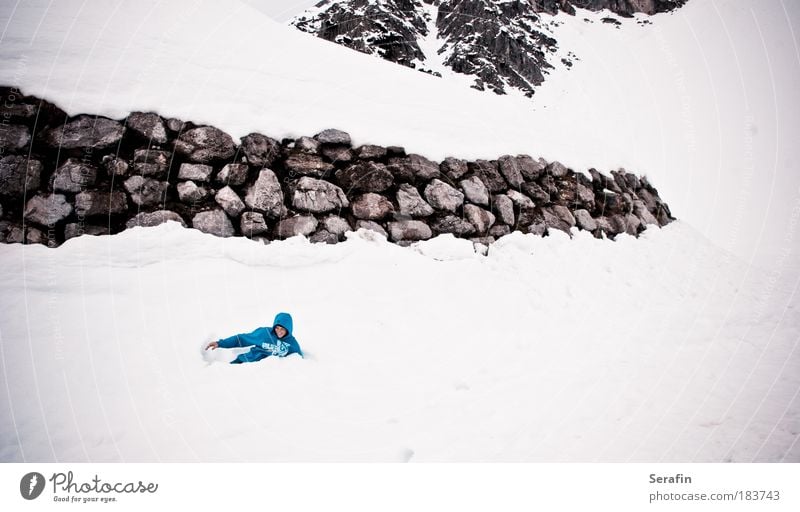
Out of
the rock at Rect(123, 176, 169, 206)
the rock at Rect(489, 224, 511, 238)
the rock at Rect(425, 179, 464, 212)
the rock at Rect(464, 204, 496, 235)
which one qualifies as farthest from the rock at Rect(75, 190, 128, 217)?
the rock at Rect(489, 224, 511, 238)

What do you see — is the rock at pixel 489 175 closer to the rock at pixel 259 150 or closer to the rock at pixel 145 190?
the rock at pixel 259 150

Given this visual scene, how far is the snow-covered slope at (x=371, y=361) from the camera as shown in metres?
2.62

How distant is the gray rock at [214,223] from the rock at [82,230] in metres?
0.99

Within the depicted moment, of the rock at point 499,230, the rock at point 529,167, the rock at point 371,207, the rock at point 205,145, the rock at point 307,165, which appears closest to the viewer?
the rock at point 205,145

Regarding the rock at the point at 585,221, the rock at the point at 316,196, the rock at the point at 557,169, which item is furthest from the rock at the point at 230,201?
the rock at the point at 585,221

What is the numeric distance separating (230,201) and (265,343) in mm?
2394

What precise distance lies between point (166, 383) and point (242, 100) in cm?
444

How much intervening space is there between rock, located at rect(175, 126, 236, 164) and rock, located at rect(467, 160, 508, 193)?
4177mm

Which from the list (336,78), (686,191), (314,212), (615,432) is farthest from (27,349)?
(686,191)

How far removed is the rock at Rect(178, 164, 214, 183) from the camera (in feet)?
16.0

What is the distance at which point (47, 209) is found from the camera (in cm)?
423

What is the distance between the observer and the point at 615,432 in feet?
9.36

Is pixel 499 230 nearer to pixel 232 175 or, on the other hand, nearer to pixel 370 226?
pixel 370 226

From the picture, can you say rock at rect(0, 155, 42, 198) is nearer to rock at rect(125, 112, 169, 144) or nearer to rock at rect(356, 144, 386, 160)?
rock at rect(125, 112, 169, 144)
